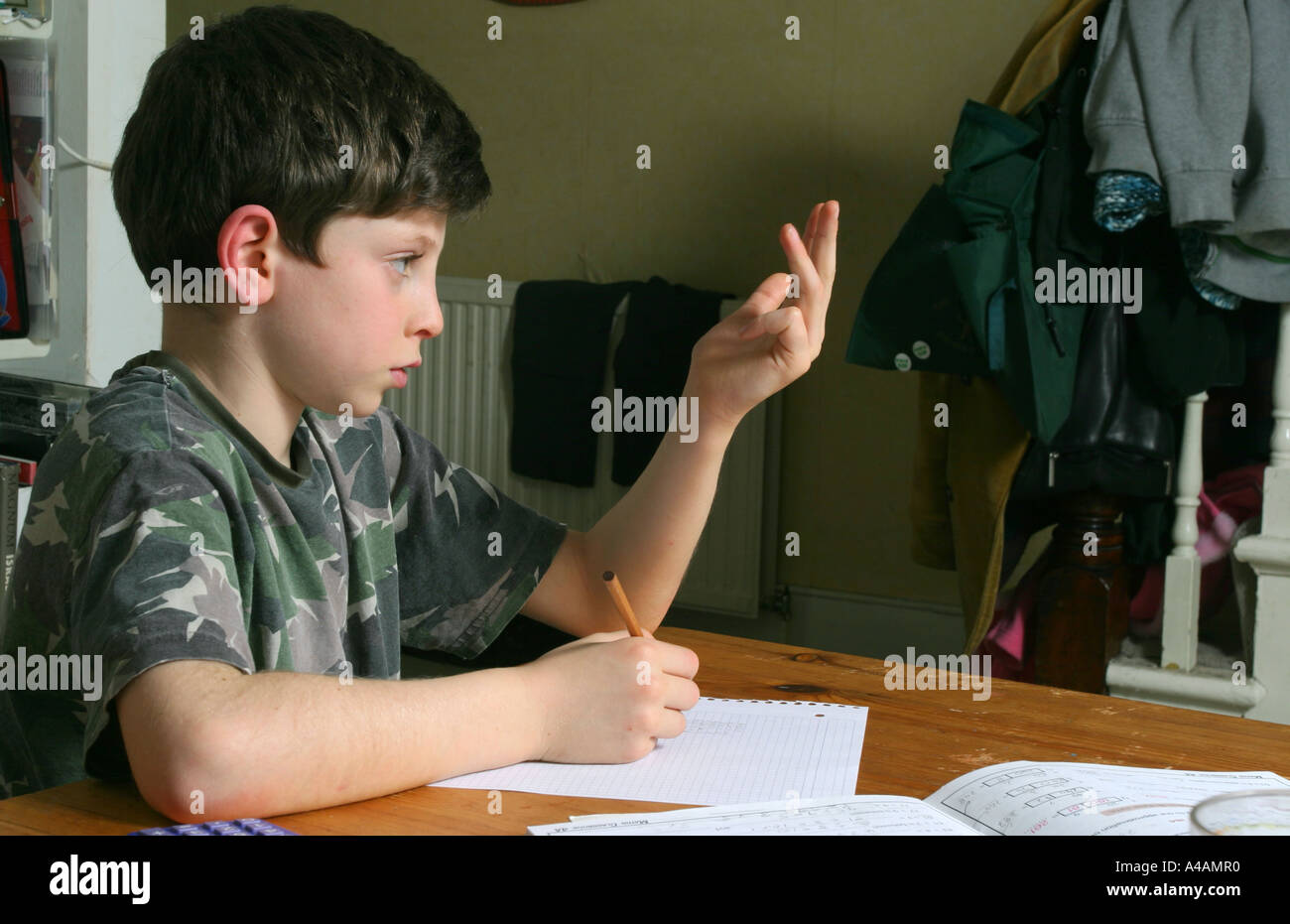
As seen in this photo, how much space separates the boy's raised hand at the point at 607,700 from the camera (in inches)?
27.2

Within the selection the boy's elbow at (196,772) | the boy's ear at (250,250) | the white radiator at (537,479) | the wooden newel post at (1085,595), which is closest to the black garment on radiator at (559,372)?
the white radiator at (537,479)

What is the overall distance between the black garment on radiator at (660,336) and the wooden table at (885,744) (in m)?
1.66

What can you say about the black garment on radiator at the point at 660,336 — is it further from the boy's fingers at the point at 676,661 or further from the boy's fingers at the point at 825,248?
the boy's fingers at the point at 676,661

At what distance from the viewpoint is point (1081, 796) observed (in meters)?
0.60

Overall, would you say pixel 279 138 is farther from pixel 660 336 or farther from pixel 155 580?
pixel 660 336

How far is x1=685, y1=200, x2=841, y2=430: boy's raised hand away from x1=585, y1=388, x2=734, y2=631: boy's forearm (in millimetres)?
40

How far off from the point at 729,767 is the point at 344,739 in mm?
208

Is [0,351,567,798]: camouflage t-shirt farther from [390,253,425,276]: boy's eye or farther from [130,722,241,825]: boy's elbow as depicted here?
[390,253,425,276]: boy's eye

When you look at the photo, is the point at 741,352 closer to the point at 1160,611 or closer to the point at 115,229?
the point at 115,229

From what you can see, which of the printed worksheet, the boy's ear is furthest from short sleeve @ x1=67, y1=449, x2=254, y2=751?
the printed worksheet

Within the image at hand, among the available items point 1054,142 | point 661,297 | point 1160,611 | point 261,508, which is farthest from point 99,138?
point 1160,611

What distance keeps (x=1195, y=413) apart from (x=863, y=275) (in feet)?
2.89

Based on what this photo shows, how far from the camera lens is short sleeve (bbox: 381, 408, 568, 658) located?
1.00 metres

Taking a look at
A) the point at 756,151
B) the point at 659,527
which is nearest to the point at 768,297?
the point at 659,527
